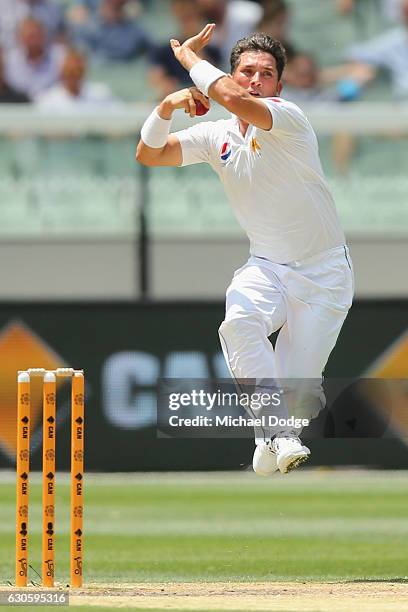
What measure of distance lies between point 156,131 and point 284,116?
739 millimetres

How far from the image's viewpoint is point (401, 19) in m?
13.5

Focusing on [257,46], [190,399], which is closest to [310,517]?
[190,399]

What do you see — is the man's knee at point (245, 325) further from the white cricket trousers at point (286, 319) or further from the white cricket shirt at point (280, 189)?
the white cricket shirt at point (280, 189)

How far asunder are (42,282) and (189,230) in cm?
128

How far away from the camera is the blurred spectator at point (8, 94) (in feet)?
42.1

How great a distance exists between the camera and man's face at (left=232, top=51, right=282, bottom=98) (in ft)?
19.3

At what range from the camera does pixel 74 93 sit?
42.1ft

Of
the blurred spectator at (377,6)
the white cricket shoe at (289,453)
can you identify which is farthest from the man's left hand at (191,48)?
the blurred spectator at (377,6)

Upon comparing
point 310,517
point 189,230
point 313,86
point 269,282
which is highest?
point 313,86

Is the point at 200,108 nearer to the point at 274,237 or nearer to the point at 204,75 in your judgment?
the point at 204,75

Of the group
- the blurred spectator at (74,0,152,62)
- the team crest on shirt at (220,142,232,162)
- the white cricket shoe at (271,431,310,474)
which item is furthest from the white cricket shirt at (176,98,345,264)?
the blurred spectator at (74,0,152,62)

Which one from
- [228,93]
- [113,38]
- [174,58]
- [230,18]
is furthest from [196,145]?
[113,38]

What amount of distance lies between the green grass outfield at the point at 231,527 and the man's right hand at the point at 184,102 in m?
2.28

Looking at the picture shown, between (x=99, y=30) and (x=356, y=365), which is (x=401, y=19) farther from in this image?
(x=356, y=365)
